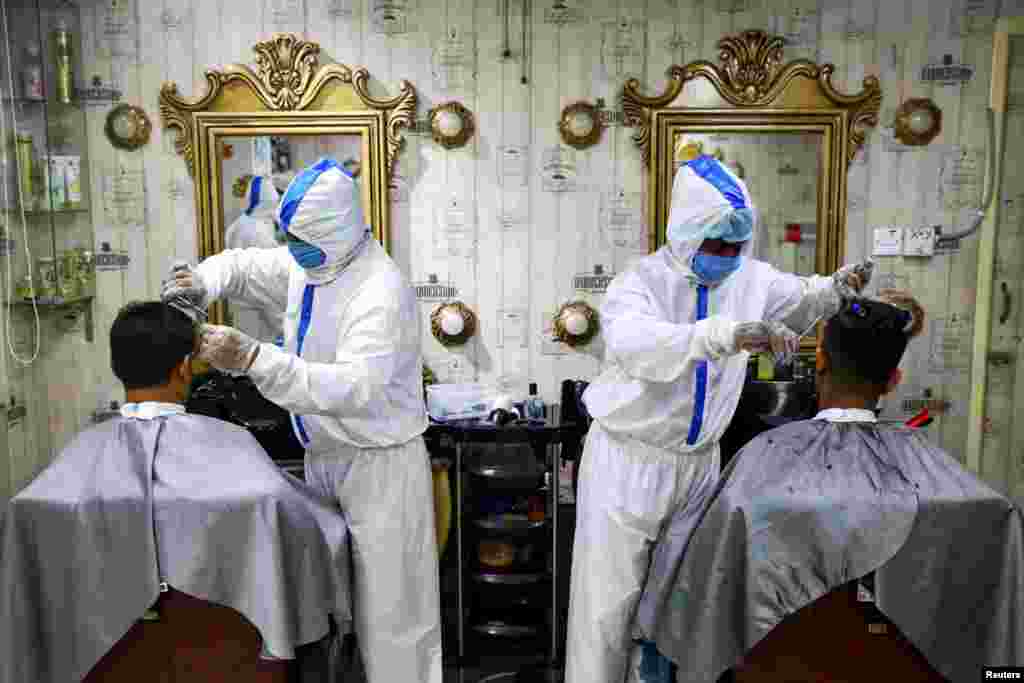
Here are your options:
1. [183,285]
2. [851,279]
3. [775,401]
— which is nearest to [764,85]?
[775,401]

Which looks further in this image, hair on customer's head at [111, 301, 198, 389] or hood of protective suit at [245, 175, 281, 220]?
hood of protective suit at [245, 175, 281, 220]

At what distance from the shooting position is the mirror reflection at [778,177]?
3648 millimetres

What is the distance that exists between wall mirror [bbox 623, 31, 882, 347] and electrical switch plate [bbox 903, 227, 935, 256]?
0.94 ft

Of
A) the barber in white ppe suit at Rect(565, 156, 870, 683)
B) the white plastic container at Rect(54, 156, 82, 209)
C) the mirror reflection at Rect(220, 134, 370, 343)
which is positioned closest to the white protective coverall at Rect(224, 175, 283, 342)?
the mirror reflection at Rect(220, 134, 370, 343)

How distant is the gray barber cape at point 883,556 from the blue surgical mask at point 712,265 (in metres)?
0.58

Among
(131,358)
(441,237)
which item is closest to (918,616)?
(131,358)

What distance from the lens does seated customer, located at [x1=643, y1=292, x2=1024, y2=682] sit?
71.0 inches

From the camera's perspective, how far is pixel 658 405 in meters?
2.36

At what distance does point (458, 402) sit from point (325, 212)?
1.28m

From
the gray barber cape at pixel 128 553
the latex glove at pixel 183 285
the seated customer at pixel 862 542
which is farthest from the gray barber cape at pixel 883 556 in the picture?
the latex glove at pixel 183 285

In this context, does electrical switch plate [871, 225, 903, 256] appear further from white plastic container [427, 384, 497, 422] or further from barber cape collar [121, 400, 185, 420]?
barber cape collar [121, 400, 185, 420]

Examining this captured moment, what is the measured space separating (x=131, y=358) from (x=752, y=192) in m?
2.62

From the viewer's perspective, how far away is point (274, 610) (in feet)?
6.10

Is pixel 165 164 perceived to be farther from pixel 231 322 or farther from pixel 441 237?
pixel 441 237
